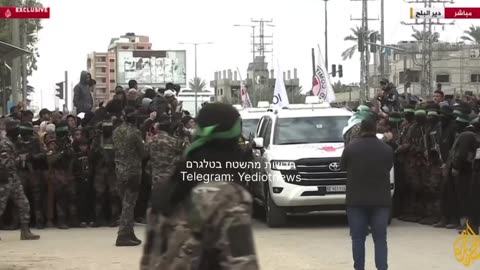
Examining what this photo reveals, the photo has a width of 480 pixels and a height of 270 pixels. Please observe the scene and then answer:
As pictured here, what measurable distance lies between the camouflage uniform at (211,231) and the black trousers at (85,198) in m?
10.6

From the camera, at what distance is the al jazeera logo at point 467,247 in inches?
419

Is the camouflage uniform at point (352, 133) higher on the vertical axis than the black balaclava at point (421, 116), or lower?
lower

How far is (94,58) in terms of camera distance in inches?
5778

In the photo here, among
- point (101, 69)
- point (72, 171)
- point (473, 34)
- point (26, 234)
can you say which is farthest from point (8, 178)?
point (101, 69)

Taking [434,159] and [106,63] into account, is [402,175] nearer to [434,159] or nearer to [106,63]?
[434,159]

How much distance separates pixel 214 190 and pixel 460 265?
22.9ft

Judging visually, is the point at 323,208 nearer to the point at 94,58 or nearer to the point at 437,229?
the point at 437,229

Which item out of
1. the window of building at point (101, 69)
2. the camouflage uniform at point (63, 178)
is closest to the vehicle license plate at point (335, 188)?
the camouflage uniform at point (63, 178)

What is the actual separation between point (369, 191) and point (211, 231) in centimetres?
466

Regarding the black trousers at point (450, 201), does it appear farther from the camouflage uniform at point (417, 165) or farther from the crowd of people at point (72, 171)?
the crowd of people at point (72, 171)

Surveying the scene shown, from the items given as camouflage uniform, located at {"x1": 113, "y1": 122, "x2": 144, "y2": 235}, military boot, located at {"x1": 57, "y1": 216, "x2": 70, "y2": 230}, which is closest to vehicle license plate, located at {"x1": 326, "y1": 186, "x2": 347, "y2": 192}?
camouflage uniform, located at {"x1": 113, "y1": 122, "x2": 144, "y2": 235}

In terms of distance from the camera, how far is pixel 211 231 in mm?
3982

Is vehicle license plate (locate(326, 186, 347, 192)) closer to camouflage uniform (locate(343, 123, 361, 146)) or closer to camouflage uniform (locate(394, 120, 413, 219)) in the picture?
camouflage uniform (locate(343, 123, 361, 146))

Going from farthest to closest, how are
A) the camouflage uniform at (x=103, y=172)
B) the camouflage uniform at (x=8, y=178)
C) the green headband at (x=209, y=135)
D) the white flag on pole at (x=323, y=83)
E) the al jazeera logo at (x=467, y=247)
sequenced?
the white flag on pole at (x=323, y=83) < the camouflage uniform at (x=103, y=172) < the camouflage uniform at (x=8, y=178) < the al jazeera logo at (x=467, y=247) < the green headband at (x=209, y=135)
